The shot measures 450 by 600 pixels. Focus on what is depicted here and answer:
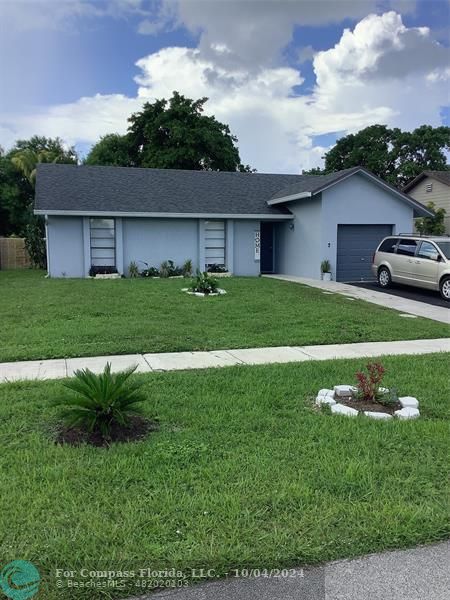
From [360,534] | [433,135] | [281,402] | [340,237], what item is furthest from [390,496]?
[433,135]

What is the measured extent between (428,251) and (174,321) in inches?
325

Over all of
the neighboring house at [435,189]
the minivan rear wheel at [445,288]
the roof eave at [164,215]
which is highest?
the neighboring house at [435,189]

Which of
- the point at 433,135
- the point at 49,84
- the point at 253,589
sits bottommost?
the point at 253,589

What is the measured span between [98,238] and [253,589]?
1683cm

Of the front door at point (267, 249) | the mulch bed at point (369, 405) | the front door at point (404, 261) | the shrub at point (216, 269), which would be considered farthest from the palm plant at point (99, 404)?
the front door at point (267, 249)

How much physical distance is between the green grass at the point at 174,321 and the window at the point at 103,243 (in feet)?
14.3

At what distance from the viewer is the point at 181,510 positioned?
3.04 metres

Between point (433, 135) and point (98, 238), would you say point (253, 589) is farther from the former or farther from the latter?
point (433, 135)

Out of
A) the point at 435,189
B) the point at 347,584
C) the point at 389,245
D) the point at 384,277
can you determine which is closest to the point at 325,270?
the point at 384,277

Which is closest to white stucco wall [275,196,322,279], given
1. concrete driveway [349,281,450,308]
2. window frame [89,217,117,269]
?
concrete driveway [349,281,450,308]

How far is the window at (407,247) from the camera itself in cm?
1451

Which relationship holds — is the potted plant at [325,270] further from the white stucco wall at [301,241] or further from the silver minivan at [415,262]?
the silver minivan at [415,262]

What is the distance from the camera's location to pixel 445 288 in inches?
522

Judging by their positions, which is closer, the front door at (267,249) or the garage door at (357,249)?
the garage door at (357,249)
